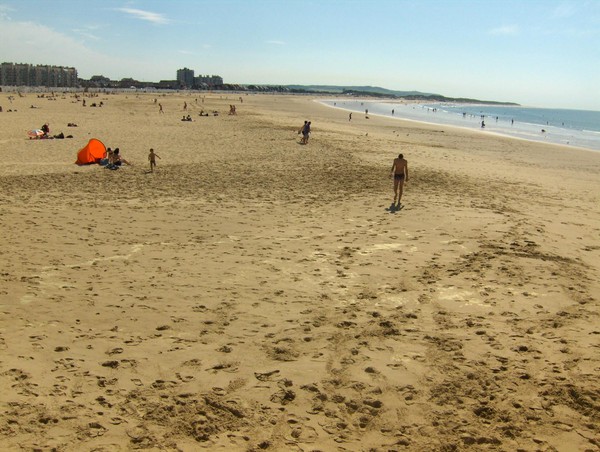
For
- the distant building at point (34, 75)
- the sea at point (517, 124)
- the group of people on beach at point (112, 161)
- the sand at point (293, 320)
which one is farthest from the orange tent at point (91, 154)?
the distant building at point (34, 75)

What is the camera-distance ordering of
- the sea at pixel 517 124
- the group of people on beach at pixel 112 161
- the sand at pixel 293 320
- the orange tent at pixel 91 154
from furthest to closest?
the sea at pixel 517 124, the orange tent at pixel 91 154, the group of people on beach at pixel 112 161, the sand at pixel 293 320

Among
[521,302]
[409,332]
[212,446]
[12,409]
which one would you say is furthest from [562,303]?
[12,409]

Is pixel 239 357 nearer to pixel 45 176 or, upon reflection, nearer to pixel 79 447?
pixel 79 447

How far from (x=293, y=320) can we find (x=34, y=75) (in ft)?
573

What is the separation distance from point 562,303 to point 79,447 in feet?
22.0

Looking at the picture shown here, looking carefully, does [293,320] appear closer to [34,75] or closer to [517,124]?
[517,124]

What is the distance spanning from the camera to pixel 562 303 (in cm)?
739

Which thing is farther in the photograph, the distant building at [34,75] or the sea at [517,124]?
the distant building at [34,75]

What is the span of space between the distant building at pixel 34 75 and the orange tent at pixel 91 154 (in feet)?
511

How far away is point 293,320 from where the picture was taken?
674 cm

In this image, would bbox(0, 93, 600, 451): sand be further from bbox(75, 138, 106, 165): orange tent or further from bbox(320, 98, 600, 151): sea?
bbox(320, 98, 600, 151): sea

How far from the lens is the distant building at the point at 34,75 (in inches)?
5806

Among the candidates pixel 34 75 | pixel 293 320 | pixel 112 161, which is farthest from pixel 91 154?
pixel 34 75

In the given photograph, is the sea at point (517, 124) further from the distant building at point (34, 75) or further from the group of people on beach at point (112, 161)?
the distant building at point (34, 75)
